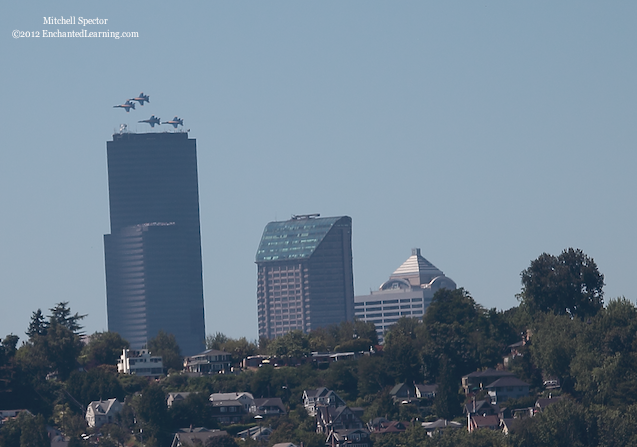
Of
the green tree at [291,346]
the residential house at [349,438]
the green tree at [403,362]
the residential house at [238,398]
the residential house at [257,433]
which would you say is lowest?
the residential house at [349,438]

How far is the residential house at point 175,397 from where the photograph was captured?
137375 mm

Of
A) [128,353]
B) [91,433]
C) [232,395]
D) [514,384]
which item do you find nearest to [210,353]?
[128,353]

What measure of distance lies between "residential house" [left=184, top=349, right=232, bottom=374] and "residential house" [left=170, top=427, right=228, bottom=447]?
2962 centimetres

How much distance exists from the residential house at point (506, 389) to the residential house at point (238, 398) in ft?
84.0

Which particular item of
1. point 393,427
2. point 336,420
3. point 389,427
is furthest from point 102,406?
point 393,427

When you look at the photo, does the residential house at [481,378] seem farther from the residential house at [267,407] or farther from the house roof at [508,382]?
the residential house at [267,407]

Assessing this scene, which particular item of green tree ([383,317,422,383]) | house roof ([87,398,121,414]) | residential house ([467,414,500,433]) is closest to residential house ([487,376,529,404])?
residential house ([467,414,500,433])

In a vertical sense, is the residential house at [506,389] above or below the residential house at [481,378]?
below

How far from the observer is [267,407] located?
139625mm

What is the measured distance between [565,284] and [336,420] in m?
29.5

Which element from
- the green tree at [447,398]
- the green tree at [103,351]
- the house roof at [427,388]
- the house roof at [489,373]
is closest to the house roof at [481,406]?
the green tree at [447,398]

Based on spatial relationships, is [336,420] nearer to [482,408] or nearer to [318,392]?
[318,392]

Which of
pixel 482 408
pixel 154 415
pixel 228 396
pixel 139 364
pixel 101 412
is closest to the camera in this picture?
pixel 482 408

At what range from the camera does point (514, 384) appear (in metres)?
136
